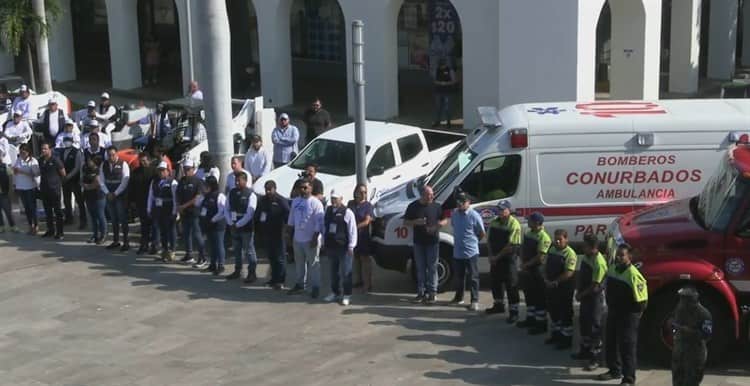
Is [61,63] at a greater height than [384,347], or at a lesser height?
greater

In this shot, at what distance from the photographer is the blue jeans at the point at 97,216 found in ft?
57.7

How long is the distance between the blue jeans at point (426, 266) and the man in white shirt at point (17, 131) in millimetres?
9624

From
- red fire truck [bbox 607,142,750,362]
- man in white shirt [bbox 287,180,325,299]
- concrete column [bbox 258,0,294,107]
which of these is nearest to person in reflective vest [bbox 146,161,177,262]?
man in white shirt [bbox 287,180,325,299]

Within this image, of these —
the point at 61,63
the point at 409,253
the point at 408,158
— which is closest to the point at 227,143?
the point at 408,158

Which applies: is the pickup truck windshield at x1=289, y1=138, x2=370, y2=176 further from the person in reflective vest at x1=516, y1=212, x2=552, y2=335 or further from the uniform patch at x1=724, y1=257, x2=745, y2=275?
the uniform patch at x1=724, y1=257, x2=745, y2=275

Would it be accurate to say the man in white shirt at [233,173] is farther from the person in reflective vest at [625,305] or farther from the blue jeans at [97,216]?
the person in reflective vest at [625,305]

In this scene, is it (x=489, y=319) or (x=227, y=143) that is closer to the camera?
(x=489, y=319)

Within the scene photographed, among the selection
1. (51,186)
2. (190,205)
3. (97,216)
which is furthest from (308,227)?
(51,186)

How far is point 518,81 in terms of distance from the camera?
74.3 ft

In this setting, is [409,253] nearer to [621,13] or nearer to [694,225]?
[694,225]

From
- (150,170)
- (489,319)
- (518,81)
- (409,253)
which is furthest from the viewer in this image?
(518,81)

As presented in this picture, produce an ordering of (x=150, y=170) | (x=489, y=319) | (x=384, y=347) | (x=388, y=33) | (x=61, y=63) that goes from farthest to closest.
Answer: (x=61, y=63)
(x=388, y=33)
(x=150, y=170)
(x=489, y=319)
(x=384, y=347)

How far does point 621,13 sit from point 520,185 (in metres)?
10.7

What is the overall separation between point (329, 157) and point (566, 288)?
6.34 meters
